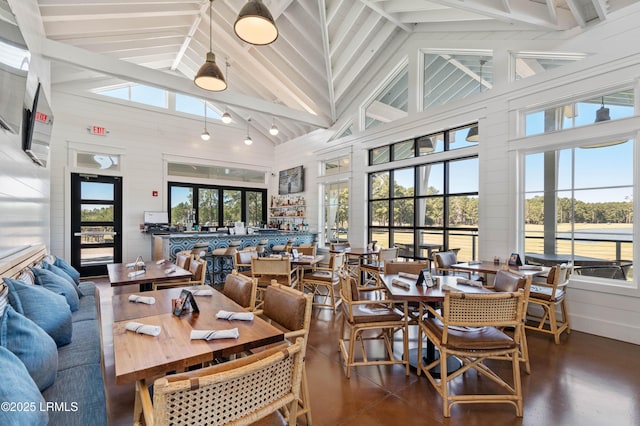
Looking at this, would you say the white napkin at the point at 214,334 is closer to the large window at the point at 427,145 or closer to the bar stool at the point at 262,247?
the bar stool at the point at 262,247

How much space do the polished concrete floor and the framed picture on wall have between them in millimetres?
5941

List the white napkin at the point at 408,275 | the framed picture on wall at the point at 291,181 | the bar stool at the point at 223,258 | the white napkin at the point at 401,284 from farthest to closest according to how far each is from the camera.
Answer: the framed picture on wall at the point at 291,181 < the bar stool at the point at 223,258 < the white napkin at the point at 408,275 < the white napkin at the point at 401,284

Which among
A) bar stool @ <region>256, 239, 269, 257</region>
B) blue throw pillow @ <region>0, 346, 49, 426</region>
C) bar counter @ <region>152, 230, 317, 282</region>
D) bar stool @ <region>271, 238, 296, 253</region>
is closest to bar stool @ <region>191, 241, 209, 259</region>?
bar counter @ <region>152, 230, 317, 282</region>

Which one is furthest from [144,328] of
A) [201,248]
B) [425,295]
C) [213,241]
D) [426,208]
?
[426,208]

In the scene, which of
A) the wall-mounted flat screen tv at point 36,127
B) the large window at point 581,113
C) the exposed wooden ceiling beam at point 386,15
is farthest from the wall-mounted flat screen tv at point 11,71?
the large window at point 581,113

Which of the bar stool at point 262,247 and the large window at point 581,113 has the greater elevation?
the large window at point 581,113

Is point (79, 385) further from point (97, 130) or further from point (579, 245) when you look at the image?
point (97, 130)

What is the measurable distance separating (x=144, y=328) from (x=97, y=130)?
7.27 m

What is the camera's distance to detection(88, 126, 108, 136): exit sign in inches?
272

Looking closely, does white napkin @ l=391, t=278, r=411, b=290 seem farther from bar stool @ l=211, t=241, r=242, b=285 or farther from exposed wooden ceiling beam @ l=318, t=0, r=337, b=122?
exposed wooden ceiling beam @ l=318, t=0, r=337, b=122

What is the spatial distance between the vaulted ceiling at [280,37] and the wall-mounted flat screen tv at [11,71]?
2.67 metres

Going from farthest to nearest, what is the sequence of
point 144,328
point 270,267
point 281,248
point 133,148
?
1. point 133,148
2. point 281,248
3. point 270,267
4. point 144,328

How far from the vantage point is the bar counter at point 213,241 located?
5871mm

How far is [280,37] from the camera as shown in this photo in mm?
6090
